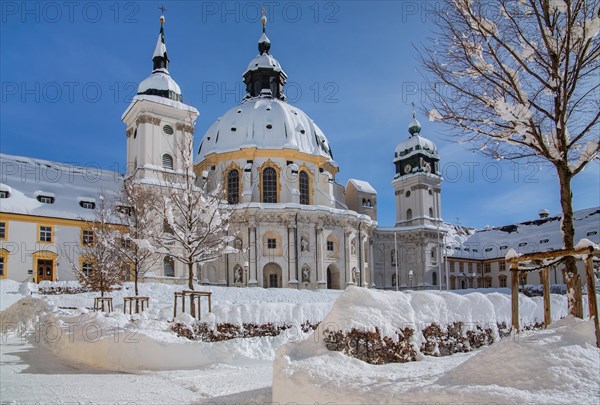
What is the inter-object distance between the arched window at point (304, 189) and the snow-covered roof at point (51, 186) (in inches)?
778

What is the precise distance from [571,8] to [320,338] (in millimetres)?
7359

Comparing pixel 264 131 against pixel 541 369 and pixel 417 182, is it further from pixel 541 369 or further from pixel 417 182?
pixel 541 369

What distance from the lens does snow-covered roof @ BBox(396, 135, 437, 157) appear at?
78875mm

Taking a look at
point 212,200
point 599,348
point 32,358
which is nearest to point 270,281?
point 212,200

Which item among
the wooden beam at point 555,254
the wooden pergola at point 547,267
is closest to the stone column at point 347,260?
the wooden pergola at point 547,267

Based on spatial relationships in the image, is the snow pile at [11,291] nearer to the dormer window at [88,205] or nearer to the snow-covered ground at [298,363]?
the dormer window at [88,205]

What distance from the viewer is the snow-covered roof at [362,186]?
244 feet

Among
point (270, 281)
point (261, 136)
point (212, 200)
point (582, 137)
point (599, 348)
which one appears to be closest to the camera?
point (599, 348)

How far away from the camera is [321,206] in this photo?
59.2m

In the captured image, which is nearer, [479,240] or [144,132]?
[144,132]

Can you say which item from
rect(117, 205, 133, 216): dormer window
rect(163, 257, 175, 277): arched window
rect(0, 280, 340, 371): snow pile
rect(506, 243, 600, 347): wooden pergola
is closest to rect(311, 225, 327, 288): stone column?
rect(163, 257, 175, 277): arched window

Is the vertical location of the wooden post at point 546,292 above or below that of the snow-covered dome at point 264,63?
below

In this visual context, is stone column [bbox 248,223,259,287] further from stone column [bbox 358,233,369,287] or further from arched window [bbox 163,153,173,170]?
stone column [bbox 358,233,369,287]

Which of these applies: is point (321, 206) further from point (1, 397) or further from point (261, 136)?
point (1, 397)
